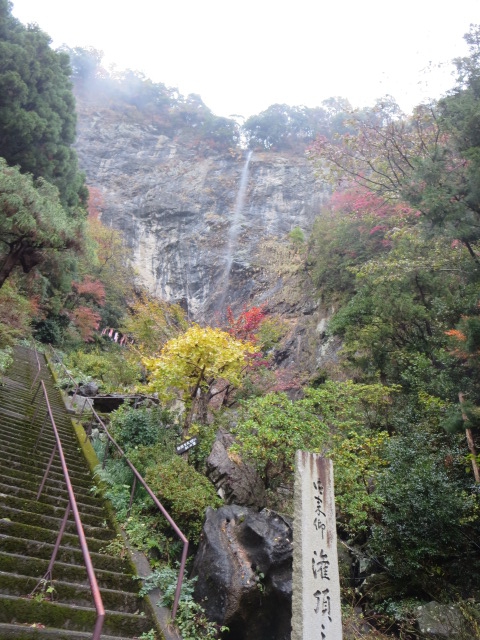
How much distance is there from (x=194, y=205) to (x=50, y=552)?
90.5 feet

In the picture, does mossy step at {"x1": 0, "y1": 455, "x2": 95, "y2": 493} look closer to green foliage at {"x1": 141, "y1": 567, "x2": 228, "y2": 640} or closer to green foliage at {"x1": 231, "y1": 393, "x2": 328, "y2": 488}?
green foliage at {"x1": 141, "y1": 567, "x2": 228, "y2": 640}

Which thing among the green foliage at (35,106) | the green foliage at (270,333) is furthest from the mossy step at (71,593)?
the green foliage at (35,106)

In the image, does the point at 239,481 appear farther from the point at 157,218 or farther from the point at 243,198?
the point at 243,198

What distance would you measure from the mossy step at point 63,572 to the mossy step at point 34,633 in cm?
72

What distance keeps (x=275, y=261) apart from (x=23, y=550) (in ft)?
69.0

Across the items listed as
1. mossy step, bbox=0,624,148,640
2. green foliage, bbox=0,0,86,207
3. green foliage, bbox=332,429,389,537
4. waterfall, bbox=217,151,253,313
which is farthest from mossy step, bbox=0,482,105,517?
waterfall, bbox=217,151,253,313

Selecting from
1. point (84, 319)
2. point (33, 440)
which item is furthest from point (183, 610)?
point (84, 319)

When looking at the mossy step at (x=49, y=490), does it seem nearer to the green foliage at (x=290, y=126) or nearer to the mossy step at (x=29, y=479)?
the mossy step at (x=29, y=479)

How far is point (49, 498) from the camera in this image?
4.84 metres

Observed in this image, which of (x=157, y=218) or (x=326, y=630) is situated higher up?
(x=157, y=218)

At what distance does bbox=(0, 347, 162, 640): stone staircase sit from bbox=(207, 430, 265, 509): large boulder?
7.12ft

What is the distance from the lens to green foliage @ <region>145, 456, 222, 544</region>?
17.9 ft

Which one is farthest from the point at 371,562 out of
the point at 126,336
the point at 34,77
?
the point at 126,336

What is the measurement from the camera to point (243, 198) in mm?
29703
